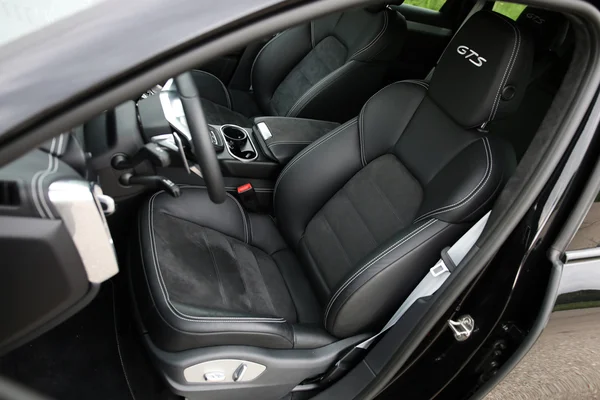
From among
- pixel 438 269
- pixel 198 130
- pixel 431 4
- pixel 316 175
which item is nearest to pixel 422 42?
pixel 431 4

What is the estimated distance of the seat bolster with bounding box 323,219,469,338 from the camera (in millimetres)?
1213

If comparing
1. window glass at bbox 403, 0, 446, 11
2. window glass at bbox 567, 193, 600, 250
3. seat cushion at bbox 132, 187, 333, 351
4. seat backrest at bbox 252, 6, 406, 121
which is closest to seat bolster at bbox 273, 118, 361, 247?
seat cushion at bbox 132, 187, 333, 351

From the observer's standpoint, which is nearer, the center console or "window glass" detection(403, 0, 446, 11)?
the center console

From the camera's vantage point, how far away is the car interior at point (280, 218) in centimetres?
121

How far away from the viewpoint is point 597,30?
33.6 inches

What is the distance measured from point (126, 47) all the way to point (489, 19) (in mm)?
955

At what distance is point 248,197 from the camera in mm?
1729

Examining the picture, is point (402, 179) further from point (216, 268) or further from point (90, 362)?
point (90, 362)

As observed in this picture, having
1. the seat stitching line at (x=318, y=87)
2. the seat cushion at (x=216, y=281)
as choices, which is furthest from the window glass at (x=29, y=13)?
the seat stitching line at (x=318, y=87)

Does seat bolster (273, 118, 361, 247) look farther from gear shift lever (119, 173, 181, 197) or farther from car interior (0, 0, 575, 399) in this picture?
gear shift lever (119, 173, 181, 197)

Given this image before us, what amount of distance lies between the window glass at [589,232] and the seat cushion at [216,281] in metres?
0.67

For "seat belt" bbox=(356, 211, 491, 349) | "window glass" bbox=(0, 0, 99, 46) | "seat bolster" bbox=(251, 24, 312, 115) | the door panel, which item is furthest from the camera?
the door panel

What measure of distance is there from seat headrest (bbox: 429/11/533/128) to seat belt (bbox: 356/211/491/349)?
0.29 metres

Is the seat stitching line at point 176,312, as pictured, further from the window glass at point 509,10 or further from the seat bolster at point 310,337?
the window glass at point 509,10
